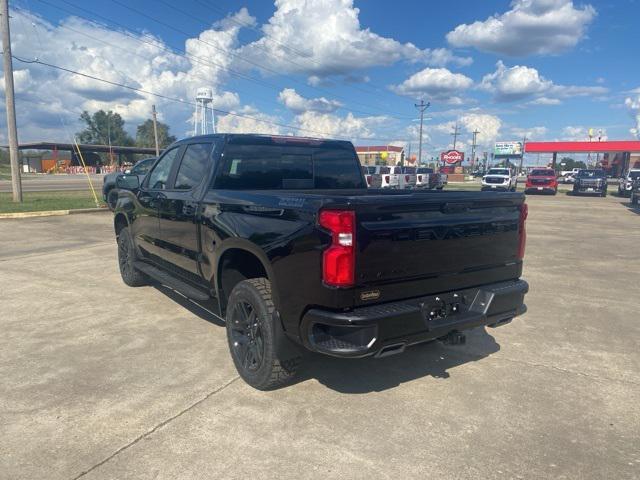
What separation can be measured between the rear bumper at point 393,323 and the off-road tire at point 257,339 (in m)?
0.42

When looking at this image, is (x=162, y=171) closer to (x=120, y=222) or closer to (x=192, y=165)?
(x=192, y=165)

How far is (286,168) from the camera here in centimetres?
463

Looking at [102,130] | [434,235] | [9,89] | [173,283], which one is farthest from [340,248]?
[102,130]

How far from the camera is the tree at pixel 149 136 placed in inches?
4753

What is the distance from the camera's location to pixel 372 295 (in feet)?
9.66

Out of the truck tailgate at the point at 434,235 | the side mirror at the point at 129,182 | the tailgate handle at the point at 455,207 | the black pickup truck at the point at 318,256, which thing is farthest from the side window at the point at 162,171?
the tailgate handle at the point at 455,207

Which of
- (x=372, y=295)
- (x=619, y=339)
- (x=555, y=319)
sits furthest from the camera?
(x=555, y=319)

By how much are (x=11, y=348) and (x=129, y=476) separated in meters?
2.52

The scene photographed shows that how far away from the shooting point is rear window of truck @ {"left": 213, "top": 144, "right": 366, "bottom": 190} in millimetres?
4297

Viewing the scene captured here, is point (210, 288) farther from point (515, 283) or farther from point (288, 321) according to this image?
point (515, 283)

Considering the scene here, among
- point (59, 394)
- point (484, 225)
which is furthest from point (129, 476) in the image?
point (484, 225)

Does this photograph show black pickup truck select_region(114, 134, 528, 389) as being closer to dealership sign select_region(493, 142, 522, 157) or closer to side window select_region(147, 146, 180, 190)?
side window select_region(147, 146, 180, 190)

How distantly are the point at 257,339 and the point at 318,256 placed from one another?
3.42ft

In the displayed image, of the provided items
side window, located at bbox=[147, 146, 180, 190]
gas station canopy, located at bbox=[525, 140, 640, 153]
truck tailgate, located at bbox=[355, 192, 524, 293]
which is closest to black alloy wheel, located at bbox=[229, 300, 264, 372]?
truck tailgate, located at bbox=[355, 192, 524, 293]
